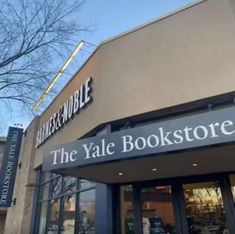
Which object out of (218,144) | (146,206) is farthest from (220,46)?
(146,206)

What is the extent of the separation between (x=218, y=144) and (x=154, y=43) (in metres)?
3.70

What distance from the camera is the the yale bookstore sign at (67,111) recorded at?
26.3 feet

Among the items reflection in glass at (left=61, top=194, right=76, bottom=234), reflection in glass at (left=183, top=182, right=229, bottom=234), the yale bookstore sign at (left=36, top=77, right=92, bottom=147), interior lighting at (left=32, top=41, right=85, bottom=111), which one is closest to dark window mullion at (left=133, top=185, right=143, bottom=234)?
reflection in glass at (left=183, top=182, right=229, bottom=234)

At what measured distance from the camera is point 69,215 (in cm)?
838

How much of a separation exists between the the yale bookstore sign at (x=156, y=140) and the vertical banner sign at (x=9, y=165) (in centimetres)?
781

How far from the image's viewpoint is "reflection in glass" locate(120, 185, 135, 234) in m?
6.46

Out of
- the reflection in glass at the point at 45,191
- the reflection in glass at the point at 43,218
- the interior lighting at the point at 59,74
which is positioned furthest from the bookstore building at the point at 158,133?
the reflection in glass at the point at 45,191

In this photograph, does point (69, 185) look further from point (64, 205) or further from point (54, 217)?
point (54, 217)

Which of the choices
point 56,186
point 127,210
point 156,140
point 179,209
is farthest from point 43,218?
point 156,140

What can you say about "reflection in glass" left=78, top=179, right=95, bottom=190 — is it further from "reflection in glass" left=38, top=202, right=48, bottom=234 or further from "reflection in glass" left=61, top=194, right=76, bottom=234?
"reflection in glass" left=38, top=202, right=48, bottom=234

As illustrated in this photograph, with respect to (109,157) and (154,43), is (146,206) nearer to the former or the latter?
(109,157)

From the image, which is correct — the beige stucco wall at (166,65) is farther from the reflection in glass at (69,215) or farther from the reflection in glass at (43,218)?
the reflection in glass at (43,218)

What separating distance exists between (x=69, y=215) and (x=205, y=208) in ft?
13.9

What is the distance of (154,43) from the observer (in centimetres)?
693
